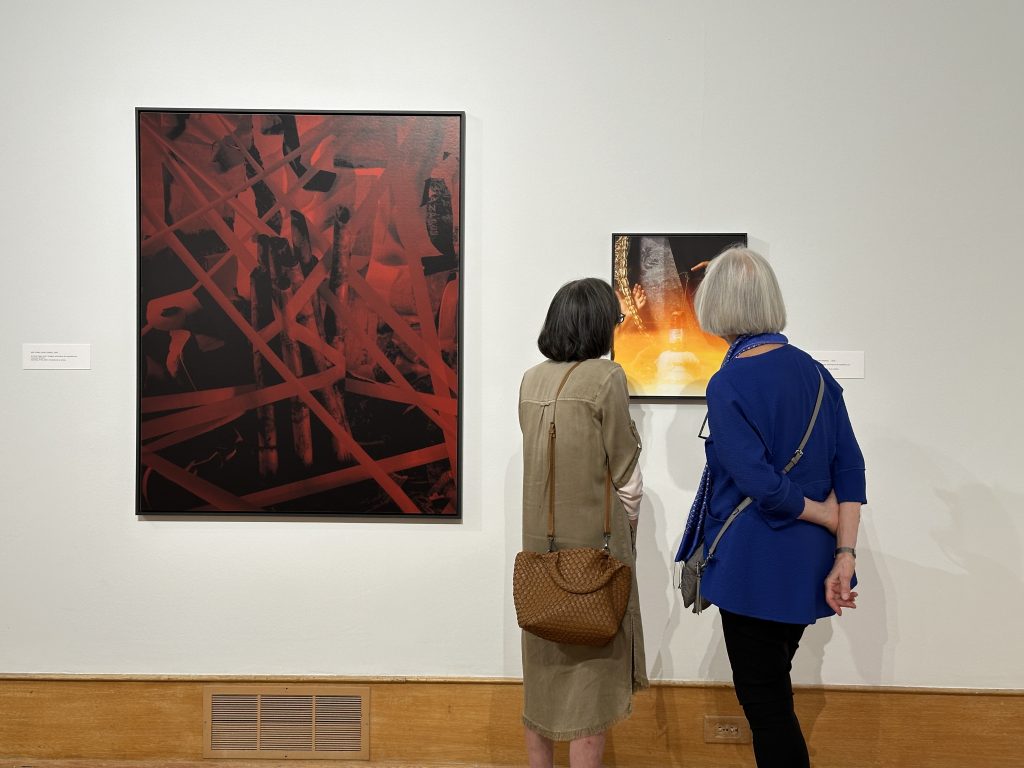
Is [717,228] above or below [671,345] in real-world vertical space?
above

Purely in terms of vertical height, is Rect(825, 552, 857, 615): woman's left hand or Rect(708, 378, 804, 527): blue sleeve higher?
Rect(708, 378, 804, 527): blue sleeve

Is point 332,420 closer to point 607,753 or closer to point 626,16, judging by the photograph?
point 607,753

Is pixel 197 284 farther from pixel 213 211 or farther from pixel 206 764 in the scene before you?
pixel 206 764

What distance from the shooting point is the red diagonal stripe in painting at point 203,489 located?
2.42 m

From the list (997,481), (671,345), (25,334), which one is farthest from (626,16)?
(25,334)

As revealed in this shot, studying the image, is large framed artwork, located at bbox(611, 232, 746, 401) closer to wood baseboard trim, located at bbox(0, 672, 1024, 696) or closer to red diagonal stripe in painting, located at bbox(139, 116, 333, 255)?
wood baseboard trim, located at bbox(0, 672, 1024, 696)

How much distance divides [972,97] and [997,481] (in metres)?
1.30

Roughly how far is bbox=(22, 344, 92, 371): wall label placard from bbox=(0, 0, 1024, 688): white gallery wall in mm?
35

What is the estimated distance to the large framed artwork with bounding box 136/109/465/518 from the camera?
7.84 ft

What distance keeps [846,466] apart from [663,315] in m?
0.89

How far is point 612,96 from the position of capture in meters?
2.40

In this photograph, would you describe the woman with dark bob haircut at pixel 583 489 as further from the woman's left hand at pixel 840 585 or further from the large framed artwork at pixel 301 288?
the large framed artwork at pixel 301 288

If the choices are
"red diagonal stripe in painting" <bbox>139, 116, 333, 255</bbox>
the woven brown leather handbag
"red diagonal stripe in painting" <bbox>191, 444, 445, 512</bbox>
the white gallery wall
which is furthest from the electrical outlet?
"red diagonal stripe in painting" <bbox>139, 116, 333, 255</bbox>

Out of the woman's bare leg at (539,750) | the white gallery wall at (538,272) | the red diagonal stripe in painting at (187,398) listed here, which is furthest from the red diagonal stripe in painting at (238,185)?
the woman's bare leg at (539,750)
